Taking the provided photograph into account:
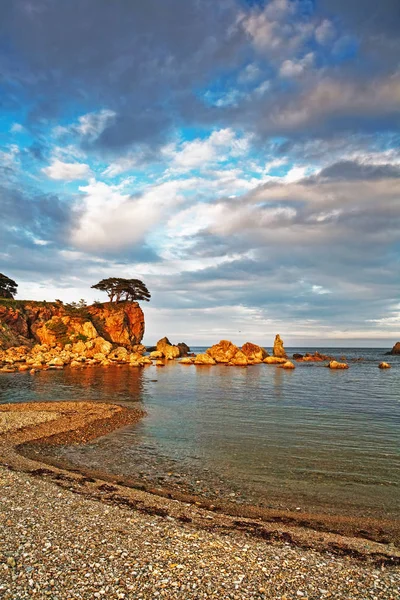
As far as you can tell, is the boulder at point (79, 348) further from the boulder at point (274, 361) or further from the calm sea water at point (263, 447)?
the boulder at point (274, 361)

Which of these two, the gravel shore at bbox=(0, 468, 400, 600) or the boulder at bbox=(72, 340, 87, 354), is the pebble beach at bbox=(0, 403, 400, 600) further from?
the boulder at bbox=(72, 340, 87, 354)

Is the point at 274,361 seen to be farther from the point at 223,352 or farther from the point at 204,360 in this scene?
the point at 204,360

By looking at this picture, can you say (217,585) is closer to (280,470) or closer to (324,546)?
(324,546)

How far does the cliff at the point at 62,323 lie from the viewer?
85.9 metres

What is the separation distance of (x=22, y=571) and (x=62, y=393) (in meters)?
35.2

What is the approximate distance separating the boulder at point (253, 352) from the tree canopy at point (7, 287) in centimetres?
7060

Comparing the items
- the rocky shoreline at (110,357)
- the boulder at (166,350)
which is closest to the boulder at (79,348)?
the rocky shoreline at (110,357)

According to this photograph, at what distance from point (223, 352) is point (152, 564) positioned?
90.4 meters

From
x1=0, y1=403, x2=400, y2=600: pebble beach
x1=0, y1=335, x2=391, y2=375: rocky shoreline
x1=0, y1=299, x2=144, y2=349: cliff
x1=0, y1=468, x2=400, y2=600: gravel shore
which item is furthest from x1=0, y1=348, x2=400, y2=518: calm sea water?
x1=0, y1=299, x2=144, y2=349: cliff

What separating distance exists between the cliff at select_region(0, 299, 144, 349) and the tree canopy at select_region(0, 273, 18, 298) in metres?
11.5

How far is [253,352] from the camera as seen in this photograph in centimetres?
10300

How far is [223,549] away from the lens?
927 centimetres

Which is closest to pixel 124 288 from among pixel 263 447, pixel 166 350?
pixel 166 350

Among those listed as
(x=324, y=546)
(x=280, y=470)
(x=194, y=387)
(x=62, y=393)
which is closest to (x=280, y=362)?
(x=194, y=387)
